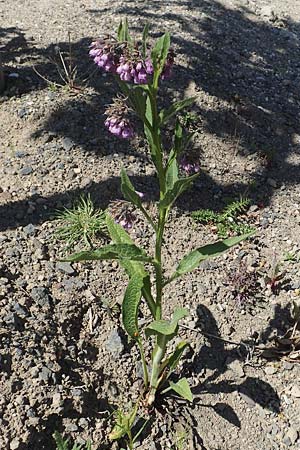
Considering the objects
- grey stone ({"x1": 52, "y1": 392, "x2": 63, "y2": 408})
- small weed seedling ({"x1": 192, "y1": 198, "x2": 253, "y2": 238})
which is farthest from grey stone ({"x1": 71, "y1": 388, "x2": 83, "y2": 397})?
small weed seedling ({"x1": 192, "y1": 198, "x2": 253, "y2": 238})

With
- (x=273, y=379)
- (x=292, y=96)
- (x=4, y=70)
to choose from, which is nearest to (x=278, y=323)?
(x=273, y=379)

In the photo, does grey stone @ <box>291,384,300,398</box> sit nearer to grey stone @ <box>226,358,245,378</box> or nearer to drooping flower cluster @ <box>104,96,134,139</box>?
grey stone @ <box>226,358,245,378</box>

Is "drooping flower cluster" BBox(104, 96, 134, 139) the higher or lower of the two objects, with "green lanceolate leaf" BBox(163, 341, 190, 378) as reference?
higher

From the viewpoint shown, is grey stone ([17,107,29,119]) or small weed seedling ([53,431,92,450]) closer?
small weed seedling ([53,431,92,450])

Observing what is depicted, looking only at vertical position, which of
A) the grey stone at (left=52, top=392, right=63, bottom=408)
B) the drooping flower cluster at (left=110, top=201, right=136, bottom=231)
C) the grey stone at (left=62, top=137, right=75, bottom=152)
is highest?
the drooping flower cluster at (left=110, top=201, right=136, bottom=231)

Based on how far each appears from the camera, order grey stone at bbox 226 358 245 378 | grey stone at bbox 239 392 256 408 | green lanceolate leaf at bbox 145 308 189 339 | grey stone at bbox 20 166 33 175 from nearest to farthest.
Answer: green lanceolate leaf at bbox 145 308 189 339 → grey stone at bbox 239 392 256 408 → grey stone at bbox 226 358 245 378 → grey stone at bbox 20 166 33 175

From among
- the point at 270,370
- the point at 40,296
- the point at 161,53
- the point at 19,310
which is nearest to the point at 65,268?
the point at 40,296

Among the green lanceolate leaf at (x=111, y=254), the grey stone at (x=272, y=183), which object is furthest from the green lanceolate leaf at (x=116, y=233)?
the grey stone at (x=272, y=183)
